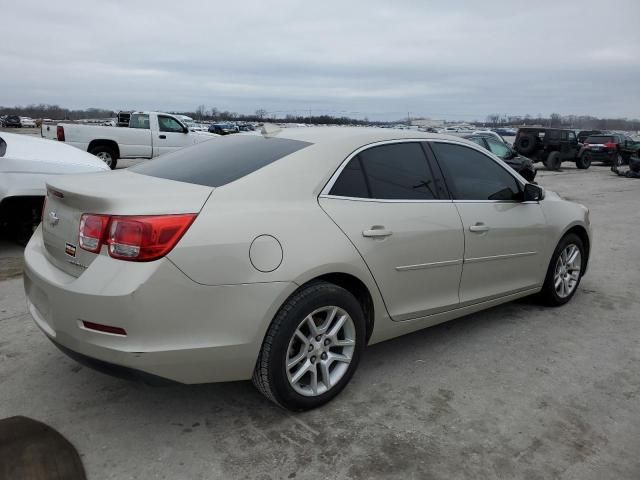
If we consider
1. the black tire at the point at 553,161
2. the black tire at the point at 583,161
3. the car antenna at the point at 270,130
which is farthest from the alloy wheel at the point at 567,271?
the black tire at the point at 583,161

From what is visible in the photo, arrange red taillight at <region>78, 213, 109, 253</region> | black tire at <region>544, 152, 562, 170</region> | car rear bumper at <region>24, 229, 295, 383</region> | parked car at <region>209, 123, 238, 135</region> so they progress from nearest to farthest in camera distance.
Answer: car rear bumper at <region>24, 229, 295, 383</region> → red taillight at <region>78, 213, 109, 253</region> → black tire at <region>544, 152, 562, 170</region> → parked car at <region>209, 123, 238, 135</region>

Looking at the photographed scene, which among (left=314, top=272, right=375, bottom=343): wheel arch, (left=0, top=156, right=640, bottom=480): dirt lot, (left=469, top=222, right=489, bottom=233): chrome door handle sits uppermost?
(left=469, top=222, right=489, bottom=233): chrome door handle

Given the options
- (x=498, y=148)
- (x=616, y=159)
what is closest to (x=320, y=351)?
(x=498, y=148)

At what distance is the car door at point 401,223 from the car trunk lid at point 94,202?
0.79 meters

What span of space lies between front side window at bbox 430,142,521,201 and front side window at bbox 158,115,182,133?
544 inches

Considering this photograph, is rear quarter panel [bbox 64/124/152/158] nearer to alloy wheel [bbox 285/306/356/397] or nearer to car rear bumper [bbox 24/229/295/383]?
car rear bumper [bbox 24/229/295/383]

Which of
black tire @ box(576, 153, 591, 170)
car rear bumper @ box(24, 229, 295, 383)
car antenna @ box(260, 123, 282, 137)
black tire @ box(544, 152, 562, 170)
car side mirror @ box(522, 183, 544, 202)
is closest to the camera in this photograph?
car rear bumper @ box(24, 229, 295, 383)

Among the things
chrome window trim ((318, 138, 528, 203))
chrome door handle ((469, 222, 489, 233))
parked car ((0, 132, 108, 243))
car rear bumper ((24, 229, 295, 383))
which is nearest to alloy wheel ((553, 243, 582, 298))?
chrome window trim ((318, 138, 528, 203))

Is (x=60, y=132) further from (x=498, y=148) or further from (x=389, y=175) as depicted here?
(x=389, y=175)

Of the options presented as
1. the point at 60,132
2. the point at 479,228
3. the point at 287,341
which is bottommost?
the point at 287,341

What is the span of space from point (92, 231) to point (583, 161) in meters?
25.8

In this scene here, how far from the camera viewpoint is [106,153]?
15.0 m

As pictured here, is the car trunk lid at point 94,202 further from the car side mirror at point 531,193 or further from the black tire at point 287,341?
the car side mirror at point 531,193

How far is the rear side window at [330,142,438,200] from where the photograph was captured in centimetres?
321
